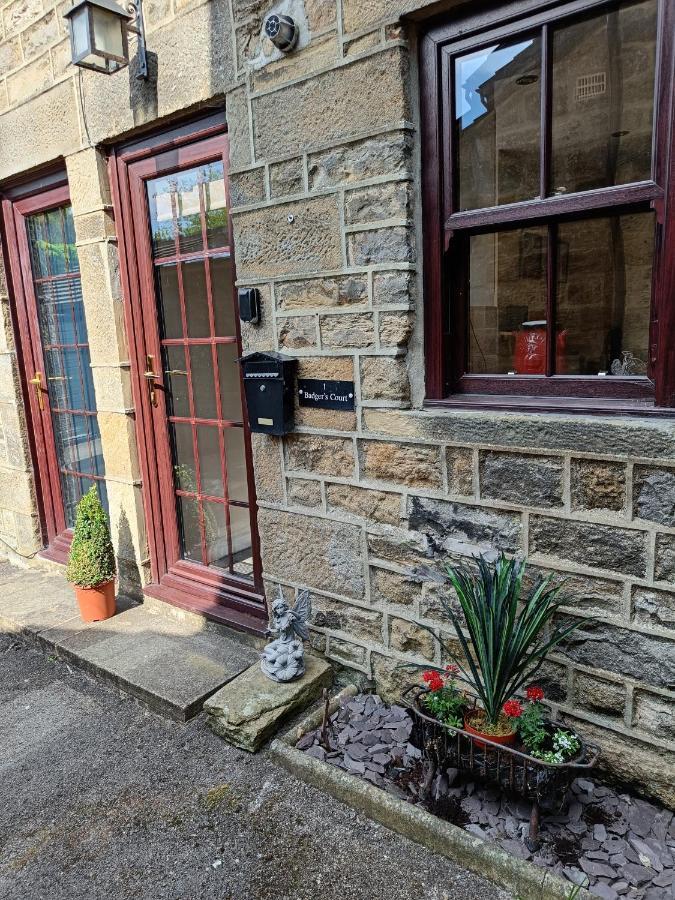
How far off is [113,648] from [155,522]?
31.1 inches

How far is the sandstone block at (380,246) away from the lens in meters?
2.34

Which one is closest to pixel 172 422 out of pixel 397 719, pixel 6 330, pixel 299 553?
pixel 299 553

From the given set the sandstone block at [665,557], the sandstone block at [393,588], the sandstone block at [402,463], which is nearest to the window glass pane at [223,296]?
the sandstone block at [402,463]

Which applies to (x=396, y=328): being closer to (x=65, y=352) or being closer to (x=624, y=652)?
(x=624, y=652)

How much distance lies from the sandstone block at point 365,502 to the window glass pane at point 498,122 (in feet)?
3.92

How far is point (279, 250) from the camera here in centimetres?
273

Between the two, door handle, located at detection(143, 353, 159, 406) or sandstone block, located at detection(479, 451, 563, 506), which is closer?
sandstone block, located at detection(479, 451, 563, 506)

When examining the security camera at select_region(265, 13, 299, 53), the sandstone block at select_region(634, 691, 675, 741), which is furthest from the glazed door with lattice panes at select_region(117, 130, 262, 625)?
the sandstone block at select_region(634, 691, 675, 741)

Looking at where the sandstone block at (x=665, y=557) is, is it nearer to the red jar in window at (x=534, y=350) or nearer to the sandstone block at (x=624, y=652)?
the sandstone block at (x=624, y=652)

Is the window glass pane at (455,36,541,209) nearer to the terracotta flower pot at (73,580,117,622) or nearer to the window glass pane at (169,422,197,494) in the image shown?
the window glass pane at (169,422,197,494)

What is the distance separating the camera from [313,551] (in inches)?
114

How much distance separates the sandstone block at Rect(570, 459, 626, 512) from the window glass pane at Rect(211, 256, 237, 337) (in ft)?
6.37

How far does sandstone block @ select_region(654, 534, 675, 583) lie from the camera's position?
6.44ft

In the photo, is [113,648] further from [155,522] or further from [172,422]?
[172,422]
